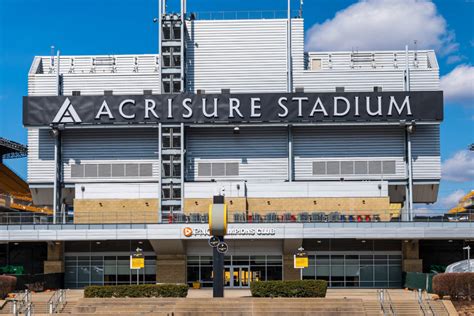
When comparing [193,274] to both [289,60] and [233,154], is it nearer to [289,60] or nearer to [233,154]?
[233,154]

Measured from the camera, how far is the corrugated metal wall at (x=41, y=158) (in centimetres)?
7856

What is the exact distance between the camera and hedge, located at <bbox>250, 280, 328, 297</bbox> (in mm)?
54938

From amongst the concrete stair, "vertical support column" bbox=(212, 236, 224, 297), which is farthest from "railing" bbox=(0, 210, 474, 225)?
the concrete stair

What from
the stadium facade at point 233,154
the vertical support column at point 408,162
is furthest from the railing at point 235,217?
the vertical support column at point 408,162

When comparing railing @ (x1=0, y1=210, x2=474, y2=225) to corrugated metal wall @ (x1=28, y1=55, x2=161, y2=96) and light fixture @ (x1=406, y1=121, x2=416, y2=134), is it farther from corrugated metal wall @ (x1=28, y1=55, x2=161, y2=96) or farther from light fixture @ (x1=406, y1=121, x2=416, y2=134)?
corrugated metal wall @ (x1=28, y1=55, x2=161, y2=96)

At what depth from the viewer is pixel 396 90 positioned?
78.4m

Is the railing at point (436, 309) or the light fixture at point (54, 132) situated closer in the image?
the railing at point (436, 309)

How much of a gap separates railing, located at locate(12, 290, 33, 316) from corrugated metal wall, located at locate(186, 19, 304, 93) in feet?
94.6

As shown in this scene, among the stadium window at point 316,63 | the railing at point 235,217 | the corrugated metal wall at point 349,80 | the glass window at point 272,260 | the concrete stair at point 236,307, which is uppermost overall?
the stadium window at point 316,63

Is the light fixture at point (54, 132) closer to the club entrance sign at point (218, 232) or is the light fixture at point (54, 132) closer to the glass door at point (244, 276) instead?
the glass door at point (244, 276)

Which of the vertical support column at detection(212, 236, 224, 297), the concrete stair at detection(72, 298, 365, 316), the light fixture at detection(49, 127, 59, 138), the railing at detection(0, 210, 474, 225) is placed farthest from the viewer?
the light fixture at detection(49, 127, 59, 138)

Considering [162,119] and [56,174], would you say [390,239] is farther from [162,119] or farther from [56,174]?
[56,174]

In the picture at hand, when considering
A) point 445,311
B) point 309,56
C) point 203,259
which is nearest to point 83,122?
point 203,259

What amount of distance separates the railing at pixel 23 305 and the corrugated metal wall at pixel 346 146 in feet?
95.4
